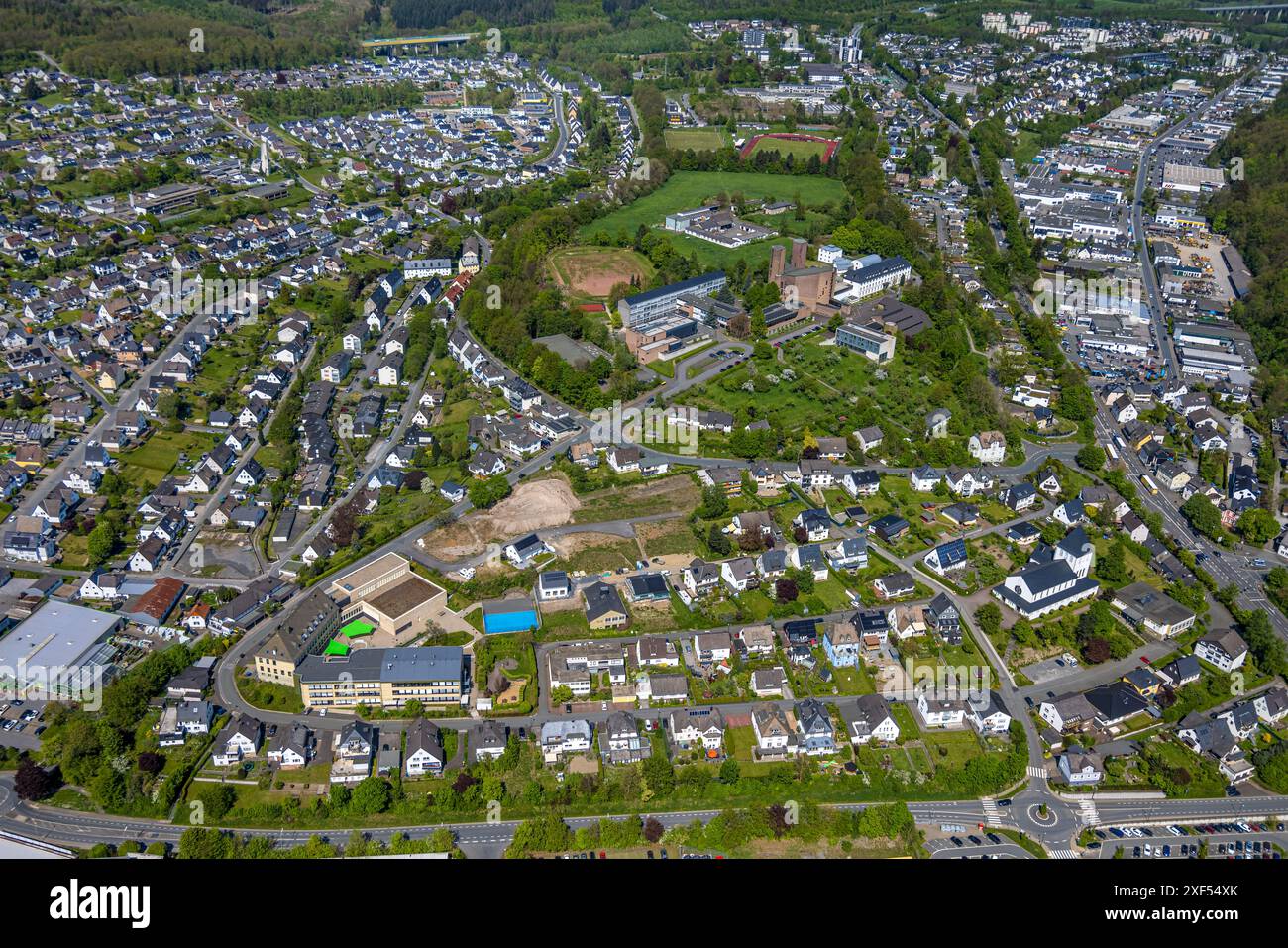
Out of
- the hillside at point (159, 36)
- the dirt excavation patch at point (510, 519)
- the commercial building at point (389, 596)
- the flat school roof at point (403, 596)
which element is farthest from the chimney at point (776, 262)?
the hillside at point (159, 36)

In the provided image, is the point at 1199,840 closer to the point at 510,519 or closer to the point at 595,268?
the point at 510,519

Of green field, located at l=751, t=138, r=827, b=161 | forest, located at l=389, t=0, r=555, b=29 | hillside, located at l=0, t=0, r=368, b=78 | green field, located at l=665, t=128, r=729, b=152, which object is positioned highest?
forest, located at l=389, t=0, r=555, b=29

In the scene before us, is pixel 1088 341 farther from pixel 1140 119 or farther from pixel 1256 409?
pixel 1140 119

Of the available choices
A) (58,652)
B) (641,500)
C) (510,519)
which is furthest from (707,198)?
(58,652)

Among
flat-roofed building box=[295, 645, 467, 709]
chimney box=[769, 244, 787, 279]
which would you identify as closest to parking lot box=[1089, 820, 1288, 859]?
flat-roofed building box=[295, 645, 467, 709]

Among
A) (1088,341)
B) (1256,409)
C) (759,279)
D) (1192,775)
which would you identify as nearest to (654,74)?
(759,279)

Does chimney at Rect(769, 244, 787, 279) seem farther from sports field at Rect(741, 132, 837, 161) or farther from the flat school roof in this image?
the flat school roof
